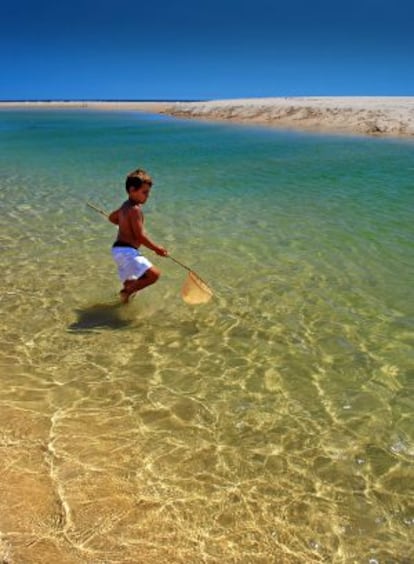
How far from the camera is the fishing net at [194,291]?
777cm

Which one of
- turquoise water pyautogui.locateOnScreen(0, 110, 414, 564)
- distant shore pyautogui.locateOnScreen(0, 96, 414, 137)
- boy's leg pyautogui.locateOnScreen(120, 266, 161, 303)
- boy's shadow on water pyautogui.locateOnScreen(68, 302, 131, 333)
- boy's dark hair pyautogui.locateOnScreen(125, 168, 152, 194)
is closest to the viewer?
turquoise water pyautogui.locateOnScreen(0, 110, 414, 564)

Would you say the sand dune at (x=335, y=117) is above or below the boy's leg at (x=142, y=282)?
below

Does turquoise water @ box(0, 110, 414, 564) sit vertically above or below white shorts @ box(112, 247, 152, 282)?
below

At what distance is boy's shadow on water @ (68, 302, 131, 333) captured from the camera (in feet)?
23.9

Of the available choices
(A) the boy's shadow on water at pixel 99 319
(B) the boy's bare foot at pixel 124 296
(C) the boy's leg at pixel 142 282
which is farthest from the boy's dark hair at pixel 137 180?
(A) the boy's shadow on water at pixel 99 319

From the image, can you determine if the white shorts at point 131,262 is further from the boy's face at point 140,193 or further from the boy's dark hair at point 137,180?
the boy's dark hair at point 137,180

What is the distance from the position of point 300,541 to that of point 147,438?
5.42 ft

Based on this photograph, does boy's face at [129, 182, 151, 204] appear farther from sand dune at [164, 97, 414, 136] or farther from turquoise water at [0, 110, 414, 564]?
sand dune at [164, 97, 414, 136]

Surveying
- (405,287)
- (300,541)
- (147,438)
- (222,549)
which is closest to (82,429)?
(147,438)

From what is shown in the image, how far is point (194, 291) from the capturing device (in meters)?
7.83

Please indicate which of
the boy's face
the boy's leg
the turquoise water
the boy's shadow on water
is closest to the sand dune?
the turquoise water

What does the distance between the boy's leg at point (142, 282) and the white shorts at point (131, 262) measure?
0.06 metres

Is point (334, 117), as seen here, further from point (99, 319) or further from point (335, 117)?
point (99, 319)

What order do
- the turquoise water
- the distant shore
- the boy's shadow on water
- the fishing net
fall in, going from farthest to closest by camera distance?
the distant shore
the fishing net
the boy's shadow on water
the turquoise water
